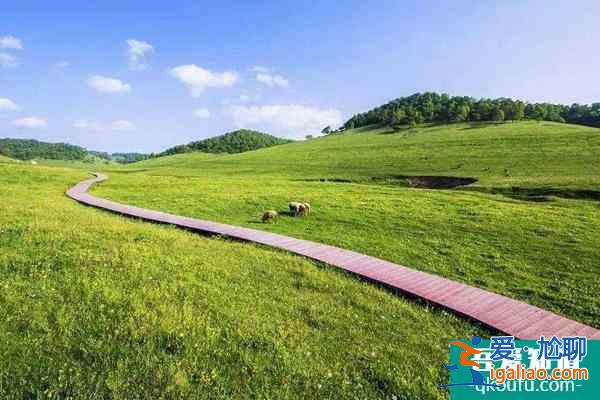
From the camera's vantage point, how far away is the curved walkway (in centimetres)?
855

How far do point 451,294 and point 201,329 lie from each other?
7149mm

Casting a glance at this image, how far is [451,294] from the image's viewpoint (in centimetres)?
1050

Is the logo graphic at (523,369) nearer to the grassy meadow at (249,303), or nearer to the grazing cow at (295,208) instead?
the grassy meadow at (249,303)

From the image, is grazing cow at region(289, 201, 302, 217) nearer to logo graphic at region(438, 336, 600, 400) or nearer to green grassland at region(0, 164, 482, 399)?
green grassland at region(0, 164, 482, 399)

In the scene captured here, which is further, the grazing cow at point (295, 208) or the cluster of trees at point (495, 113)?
the cluster of trees at point (495, 113)

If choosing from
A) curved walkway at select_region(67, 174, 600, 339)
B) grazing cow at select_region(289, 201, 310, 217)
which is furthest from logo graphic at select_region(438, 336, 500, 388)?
grazing cow at select_region(289, 201, 310, 217)

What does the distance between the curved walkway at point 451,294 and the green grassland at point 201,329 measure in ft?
1.83

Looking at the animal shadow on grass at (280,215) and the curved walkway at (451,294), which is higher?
the animal shadow on grass at (280,215)

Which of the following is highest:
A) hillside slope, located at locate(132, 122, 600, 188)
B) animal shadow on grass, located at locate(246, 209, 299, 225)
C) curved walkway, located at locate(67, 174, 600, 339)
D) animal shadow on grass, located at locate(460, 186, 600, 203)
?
hillside slope, located at locate(132, 122, 600, 188)

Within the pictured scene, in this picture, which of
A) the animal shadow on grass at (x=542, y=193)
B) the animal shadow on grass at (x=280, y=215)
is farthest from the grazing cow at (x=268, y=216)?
the animal shadow on grass at (x=542, y=193)

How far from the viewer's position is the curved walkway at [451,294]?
8.55 meters

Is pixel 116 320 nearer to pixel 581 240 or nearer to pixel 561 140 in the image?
pixel 581 240

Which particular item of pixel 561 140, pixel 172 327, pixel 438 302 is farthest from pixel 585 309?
pixel 561 140

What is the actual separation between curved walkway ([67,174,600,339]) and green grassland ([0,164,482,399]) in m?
0.56
